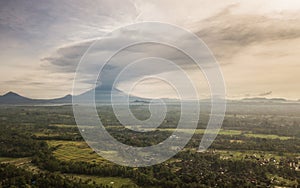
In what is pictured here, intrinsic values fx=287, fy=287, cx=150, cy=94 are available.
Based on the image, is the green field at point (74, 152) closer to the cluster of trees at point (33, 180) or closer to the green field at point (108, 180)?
the green field at point (108, 180)

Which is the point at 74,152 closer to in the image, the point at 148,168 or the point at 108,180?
the point at 108,180

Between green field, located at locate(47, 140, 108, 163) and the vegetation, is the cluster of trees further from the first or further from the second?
green field, located at locate(47, 140, 108, 163)

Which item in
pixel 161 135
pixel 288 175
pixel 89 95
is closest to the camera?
pixel 89 95

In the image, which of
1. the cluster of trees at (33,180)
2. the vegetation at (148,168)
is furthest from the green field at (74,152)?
the cluster of trees at (33,180)

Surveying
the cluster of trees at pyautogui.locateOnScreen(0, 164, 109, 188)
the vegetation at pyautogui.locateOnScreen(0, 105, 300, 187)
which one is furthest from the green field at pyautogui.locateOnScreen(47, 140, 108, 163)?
the cluster of trees at pyautogui.locateOnScreen(0, 164, 109, 188)

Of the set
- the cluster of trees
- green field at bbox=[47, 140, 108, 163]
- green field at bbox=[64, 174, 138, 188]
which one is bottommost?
green field at bbox=[64, 174, 138, 188]

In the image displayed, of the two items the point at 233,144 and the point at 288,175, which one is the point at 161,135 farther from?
the point at 288,175

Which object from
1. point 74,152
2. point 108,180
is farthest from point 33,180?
point 74,152

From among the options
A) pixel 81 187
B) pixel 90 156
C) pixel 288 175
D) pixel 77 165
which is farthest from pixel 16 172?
pixel 288 175

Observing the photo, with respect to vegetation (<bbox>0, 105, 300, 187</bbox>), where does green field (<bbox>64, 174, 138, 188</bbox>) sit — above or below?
below

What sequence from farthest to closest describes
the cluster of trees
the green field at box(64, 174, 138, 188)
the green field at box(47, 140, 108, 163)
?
the green field at box(47, 140, 108, 163), the green field at box(64, 174, 138, 188), the cluster of trees

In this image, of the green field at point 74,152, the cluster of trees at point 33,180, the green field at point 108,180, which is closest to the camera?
the cluster of trees at point 33,180
